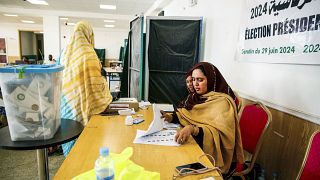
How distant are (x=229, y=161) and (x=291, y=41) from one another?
882 mm

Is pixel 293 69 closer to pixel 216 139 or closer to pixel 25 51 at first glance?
pixel 216 139

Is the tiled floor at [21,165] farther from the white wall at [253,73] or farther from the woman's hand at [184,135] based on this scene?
the white wall at [253,73]

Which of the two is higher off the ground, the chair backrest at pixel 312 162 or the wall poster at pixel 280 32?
the wall poster at pixel 280 32

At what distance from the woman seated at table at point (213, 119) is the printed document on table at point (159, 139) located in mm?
56

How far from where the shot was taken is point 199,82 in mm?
1552

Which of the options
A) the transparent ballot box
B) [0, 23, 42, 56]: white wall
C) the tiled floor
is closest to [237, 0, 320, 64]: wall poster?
the transparent ballot box

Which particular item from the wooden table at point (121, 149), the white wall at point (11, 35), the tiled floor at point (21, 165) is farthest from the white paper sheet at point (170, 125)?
the white wall at point (11, 35)

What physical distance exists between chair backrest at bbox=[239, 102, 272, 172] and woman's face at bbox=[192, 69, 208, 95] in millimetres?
377

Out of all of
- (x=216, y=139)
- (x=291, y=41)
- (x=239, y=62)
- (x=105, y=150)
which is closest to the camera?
(x=105, y=150)

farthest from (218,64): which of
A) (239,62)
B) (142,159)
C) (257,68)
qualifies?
(142,159)

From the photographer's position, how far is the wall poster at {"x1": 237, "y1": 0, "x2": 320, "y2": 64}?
1345 mm

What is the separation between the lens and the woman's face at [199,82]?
5.06 feet

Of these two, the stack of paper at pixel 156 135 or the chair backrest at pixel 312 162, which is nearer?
the chair backrest at pixel 312 162

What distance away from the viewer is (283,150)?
1.59 m
